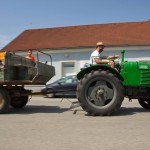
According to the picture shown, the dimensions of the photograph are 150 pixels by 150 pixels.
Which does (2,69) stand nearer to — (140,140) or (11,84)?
(11,84)

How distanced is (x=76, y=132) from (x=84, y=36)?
24388mm

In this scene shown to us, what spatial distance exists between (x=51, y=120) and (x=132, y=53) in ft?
64.1

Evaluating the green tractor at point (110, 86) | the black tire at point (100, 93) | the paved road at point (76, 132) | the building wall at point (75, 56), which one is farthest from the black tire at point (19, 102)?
the building wall at point (75, 56)

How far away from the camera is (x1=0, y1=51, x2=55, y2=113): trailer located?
33.2ft

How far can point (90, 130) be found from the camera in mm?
7047

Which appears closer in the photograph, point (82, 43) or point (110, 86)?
point (110, 86)

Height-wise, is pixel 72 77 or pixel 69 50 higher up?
pixel 69 50

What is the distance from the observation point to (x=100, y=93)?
936cm

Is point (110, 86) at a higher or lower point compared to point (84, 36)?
lower

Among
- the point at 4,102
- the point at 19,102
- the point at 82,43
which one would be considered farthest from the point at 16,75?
the point at 82,43

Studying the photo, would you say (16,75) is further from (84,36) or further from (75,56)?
(84,36)

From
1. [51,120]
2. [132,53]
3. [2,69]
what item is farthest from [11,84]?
[132,53]

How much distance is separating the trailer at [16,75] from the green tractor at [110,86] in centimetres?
154

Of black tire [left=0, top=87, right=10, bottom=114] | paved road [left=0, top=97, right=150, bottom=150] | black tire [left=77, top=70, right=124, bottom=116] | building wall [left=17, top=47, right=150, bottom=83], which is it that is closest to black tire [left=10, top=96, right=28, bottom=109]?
black tire [left=0, top=87, right=10, bottom=114]
